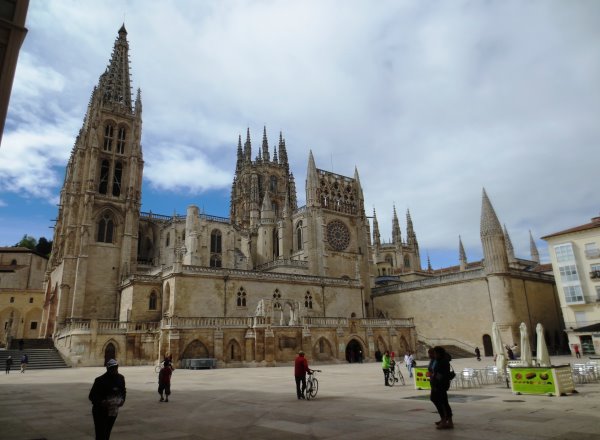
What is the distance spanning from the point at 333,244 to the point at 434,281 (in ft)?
40.3

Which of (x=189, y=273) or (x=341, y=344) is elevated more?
(x=189, y=273)

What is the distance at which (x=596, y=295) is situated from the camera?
33.9 metres

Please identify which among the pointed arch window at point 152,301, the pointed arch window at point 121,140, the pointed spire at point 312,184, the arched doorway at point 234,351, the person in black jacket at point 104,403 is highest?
the pointed arch window at point 121,140

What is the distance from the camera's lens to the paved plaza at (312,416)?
23.5 ft

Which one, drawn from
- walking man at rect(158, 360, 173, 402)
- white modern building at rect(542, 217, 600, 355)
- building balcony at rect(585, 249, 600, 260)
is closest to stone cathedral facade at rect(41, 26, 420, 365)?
white modern building at rect(542, 217, 600, 355)

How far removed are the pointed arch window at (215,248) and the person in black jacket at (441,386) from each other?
1674 inches

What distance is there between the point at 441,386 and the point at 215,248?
43.9 meters

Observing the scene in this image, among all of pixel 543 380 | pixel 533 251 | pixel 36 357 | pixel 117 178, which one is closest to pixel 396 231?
pixel 533 251

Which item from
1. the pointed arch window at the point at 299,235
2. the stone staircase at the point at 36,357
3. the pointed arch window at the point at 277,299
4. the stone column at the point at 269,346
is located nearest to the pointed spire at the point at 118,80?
the pointed arch window at the point at 299,235

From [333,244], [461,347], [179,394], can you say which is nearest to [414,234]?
[333,244]

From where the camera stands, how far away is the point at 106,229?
4412cm

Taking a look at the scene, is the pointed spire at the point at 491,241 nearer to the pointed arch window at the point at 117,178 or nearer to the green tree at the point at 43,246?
the pointed arch window at the point at 117,178

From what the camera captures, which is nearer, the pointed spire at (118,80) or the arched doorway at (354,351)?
the arched doorway at (354,351)

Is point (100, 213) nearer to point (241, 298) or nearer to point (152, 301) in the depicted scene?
point (152, 301)
